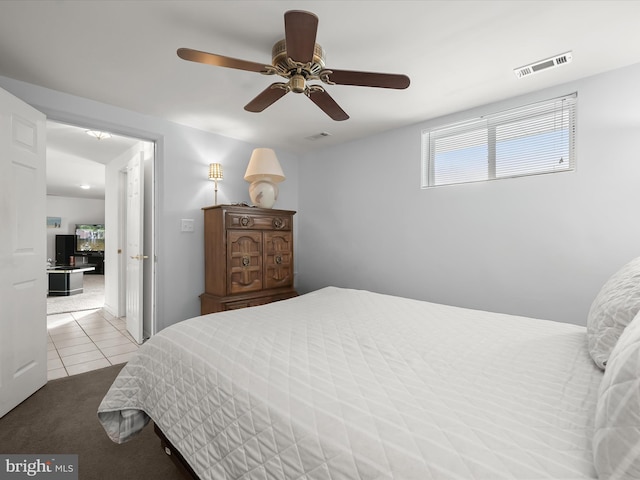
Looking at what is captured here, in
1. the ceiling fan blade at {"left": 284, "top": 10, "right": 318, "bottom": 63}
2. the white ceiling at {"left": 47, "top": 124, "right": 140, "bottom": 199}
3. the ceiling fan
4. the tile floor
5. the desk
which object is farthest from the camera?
the desk

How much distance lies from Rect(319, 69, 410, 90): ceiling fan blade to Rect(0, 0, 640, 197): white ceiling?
1.00 ft

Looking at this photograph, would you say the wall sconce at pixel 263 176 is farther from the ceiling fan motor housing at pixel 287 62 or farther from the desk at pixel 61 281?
the desk at pixel 61 281

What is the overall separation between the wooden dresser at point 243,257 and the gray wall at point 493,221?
0.78 m

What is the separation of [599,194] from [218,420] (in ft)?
9.42

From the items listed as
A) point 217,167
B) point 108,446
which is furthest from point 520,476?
point 217,167

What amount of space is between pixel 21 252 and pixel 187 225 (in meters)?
1.34

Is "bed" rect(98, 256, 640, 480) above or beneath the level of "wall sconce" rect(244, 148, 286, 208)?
beneath

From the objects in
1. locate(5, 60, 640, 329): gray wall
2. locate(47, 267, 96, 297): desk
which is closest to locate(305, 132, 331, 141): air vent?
locate(5, 60, 640, 329): gray wall

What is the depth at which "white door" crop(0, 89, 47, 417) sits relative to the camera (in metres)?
2.03

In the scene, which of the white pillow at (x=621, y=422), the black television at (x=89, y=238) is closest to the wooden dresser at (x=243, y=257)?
the white pillow at (x=621, y=422)

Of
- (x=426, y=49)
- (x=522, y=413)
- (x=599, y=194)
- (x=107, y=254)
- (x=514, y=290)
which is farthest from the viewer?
(x=107, y=254)

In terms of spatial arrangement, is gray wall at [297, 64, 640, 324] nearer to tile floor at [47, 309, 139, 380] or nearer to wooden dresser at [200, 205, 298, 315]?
wooden dresser at [200, 205, 298, 315]

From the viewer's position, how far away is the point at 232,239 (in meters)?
3.13

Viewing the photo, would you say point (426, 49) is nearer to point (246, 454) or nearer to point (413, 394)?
point (413, 394)
